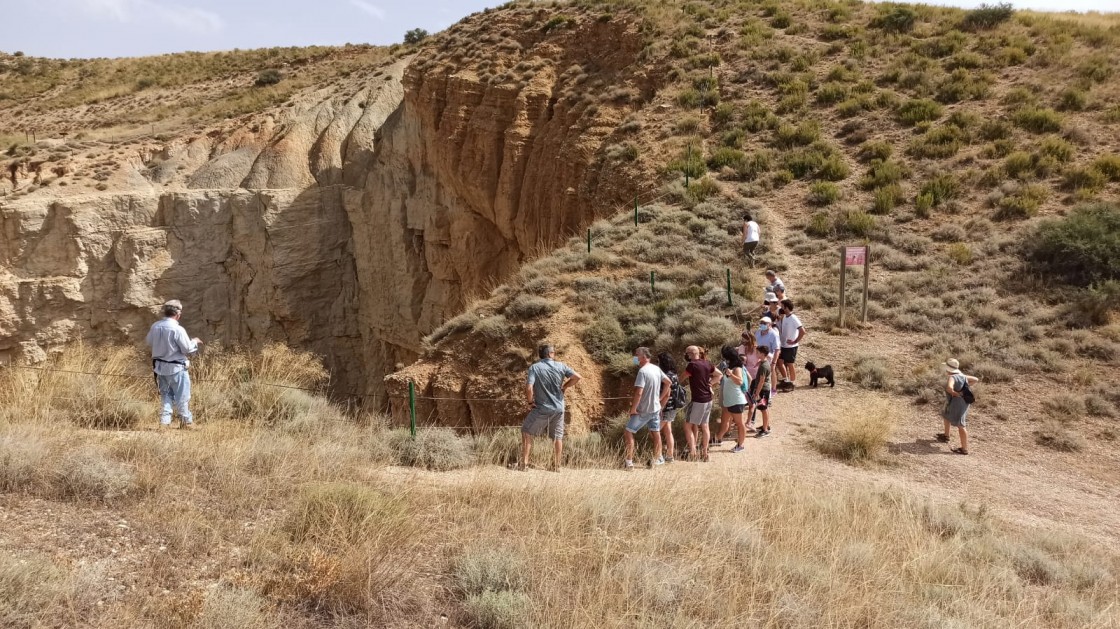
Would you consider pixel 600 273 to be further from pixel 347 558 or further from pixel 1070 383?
pixel 347 558

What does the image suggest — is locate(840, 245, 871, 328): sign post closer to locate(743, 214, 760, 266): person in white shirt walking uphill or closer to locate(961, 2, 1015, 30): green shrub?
locate(743, 214, 760, 266): person in white shirt walking uphill

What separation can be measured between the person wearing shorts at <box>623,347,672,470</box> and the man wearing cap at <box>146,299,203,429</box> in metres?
5.33

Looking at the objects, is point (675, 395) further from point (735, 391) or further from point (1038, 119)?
point (1038, 119)

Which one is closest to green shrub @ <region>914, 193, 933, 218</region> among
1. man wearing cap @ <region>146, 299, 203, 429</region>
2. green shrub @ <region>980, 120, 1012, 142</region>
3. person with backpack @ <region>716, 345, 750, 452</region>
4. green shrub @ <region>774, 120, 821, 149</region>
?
green shrub @ <region>980, 120, 1012, 142</region>

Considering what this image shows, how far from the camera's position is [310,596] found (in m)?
4.36

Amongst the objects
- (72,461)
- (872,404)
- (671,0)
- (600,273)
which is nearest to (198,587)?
(72,461)

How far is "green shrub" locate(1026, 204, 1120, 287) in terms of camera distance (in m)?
13.2

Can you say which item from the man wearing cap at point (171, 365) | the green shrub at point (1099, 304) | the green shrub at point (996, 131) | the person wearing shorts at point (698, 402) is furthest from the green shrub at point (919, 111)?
the man wearing cap at point (171, 365)

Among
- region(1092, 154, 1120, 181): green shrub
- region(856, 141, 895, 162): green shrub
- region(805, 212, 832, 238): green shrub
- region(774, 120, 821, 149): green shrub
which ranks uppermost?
region(774, 120, 821, 149): green shrub

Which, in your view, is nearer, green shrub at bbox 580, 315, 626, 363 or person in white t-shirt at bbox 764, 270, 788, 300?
green shrub at bbox 580, 315, 626, 363

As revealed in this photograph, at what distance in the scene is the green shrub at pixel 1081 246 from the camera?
13.2 meters

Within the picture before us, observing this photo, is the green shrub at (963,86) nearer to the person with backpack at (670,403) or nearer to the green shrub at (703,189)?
the green shrub at (703,189)

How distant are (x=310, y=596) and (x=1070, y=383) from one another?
11505mm

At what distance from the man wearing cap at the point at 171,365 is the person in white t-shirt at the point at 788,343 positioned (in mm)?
8618
